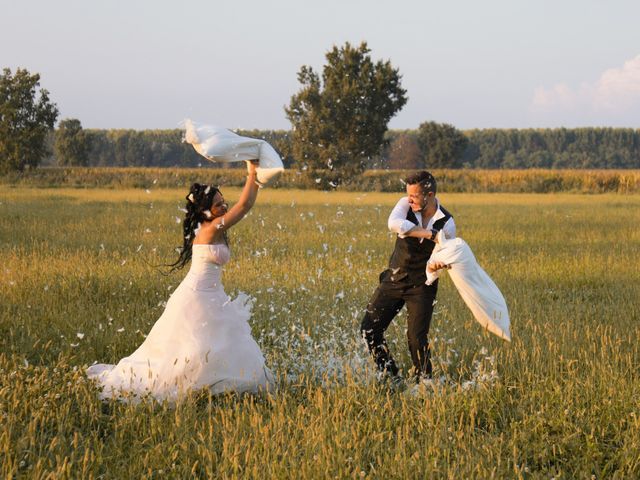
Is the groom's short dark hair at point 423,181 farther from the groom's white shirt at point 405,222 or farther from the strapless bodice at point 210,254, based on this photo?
the strapless bodice at point 210,254

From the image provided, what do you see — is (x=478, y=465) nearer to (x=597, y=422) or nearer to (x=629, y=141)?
(x=597, y=422)

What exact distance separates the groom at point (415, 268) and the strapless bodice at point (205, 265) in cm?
148

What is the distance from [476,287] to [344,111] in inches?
2372

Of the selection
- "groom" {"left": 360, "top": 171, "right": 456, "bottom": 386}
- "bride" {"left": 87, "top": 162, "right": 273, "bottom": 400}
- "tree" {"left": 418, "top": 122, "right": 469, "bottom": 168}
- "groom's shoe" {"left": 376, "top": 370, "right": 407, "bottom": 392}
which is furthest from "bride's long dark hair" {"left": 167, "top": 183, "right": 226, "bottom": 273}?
"tree" {"left": 418, "top": 122, "right": 469, "bottom": 168}

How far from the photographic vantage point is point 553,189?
57781mm

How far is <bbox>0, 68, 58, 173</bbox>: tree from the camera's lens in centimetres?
7075

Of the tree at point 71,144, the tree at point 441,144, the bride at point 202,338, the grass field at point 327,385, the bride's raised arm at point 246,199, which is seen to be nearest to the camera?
the grass field at point 327,385

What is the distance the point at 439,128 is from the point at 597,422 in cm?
10541

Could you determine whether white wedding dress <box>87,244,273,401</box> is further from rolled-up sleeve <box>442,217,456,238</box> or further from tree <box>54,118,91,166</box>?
tree <box>54,118,91,166</box>

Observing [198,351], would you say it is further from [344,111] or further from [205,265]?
[344,111]

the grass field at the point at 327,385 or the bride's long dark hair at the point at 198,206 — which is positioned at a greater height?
the bride's long dark hair at the point at 198,206

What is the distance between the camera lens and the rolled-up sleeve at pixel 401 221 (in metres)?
6.76

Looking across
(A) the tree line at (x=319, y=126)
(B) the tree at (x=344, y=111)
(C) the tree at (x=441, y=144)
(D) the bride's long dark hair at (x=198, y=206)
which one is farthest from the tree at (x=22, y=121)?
(D) the bride's long dark hair at (x=198, y=206)

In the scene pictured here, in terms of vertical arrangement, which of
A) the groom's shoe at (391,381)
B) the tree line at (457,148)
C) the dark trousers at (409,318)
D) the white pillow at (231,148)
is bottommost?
the groom's shoe at (391,381)
